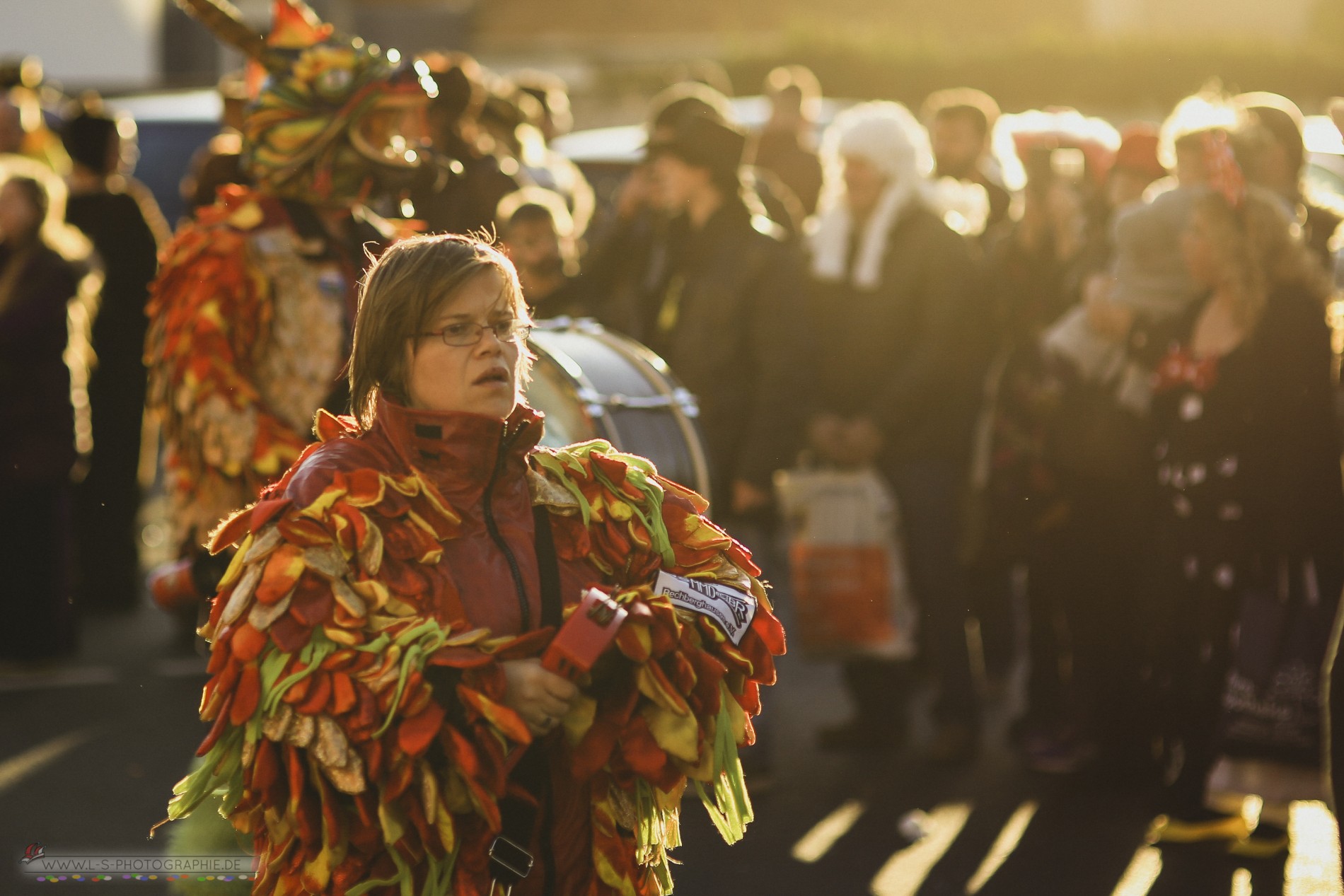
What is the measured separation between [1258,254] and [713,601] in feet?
10.2

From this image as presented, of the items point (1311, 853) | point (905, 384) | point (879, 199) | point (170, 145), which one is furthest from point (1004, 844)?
point (170, 145)

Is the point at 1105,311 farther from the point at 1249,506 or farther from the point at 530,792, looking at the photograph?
the point at 530,792

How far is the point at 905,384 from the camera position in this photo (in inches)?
267

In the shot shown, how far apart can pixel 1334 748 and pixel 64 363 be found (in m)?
5.34

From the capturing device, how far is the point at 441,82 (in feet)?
21.7

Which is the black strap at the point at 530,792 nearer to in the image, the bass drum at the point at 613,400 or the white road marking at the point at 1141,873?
the bass drum at the point at 613,400

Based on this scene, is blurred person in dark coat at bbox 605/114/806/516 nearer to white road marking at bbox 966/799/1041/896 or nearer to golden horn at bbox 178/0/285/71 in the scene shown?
white road marking at bbox 966/799/1041/896

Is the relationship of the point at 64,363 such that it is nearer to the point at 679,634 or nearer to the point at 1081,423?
the point at 1081,423

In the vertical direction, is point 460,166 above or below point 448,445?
above

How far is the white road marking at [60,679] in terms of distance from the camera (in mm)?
7797

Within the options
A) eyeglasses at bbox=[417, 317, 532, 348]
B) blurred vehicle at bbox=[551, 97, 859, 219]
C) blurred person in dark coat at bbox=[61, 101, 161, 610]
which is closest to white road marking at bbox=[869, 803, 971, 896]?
eyeglasses at bbox=[417, 317, 532, 348]

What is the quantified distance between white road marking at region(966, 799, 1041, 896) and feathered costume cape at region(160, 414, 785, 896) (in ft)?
8.43

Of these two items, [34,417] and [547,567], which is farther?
[34,417]

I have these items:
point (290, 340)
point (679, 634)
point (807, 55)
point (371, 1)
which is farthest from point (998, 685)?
point (371, 1)
